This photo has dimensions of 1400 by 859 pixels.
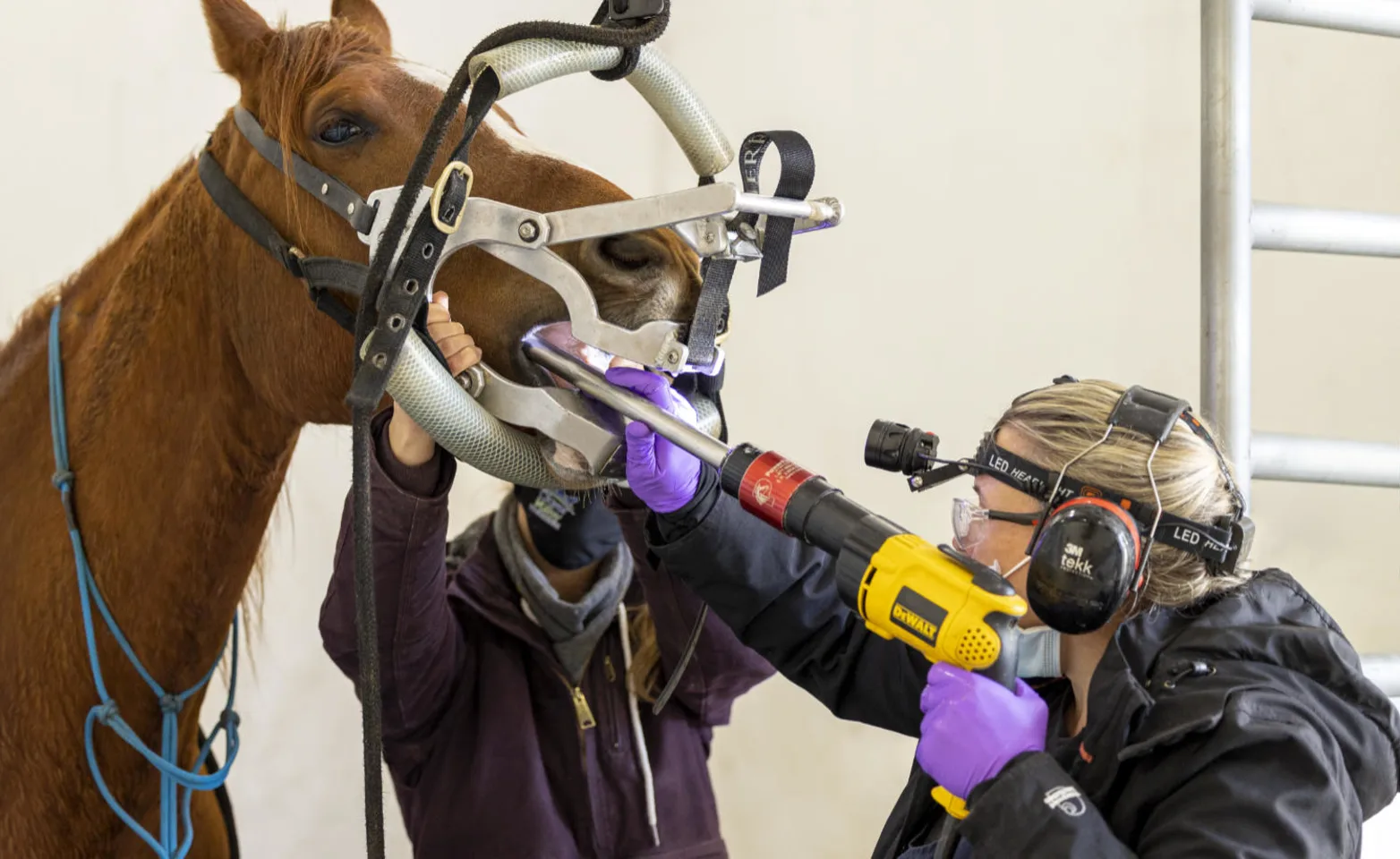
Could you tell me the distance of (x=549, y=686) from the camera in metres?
1.43

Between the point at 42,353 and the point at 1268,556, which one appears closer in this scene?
the point at 42,353

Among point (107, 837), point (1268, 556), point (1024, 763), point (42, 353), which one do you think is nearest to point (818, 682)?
point (1024, 763)

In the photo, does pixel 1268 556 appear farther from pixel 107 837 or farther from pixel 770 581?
pixel 107 837

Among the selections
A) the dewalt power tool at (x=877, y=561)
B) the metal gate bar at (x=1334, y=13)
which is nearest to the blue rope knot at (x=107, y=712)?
the dewalt power tool at (x=877, y=561)

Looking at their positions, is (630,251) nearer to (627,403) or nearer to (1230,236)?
(627,403)

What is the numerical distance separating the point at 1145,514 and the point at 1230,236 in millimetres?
461

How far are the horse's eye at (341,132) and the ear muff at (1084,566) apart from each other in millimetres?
675

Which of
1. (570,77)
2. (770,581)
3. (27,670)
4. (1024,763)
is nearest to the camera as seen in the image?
(1024,763)

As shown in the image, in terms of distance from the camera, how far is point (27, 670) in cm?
101

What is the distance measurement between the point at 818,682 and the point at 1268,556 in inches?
48.8

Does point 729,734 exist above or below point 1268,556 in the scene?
below

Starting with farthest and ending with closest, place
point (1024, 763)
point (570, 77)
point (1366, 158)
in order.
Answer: point (570, 77), point (1366, 158), point (1024, 763)

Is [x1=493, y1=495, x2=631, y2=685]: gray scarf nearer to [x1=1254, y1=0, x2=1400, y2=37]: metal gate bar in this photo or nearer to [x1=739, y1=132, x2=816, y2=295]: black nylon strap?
[x1=739, y1=132, x2=816, y2=295]: black nylon strap

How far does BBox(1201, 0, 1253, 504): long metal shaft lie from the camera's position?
3.90 ft
